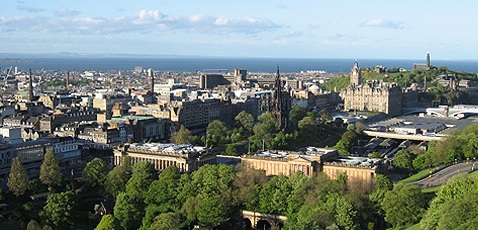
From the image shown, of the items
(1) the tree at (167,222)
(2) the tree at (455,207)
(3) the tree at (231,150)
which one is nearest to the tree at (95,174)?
(1) the tree at (167,222)

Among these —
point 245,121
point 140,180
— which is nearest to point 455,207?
point 140,180

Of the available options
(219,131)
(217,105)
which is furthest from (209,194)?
(217,105)

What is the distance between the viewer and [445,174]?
57875 millimetres

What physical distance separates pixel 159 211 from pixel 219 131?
33.7m

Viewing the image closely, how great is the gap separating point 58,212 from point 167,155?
17.6m

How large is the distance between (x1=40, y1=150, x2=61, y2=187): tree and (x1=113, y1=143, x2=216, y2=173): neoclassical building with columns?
9.80 metres

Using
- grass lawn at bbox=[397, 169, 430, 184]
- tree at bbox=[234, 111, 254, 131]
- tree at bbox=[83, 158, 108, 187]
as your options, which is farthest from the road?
tree at bbox=[234, 111, 254, 131]

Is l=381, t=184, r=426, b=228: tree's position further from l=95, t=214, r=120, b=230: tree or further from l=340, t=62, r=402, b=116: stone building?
l=340, t=62, r=402, b=116: stone building

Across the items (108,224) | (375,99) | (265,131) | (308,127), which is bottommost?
(108,224)

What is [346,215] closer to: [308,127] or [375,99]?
[308,127]

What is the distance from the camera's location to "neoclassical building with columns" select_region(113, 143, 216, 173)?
6353 cm

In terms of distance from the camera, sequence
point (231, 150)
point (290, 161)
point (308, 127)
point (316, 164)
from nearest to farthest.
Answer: point (316, 164) < point (290, 161) < point (231, 150) < point (308, 127)

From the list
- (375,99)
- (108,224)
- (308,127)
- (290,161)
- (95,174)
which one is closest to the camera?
(108,224)

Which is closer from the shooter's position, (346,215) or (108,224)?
(346,215)
